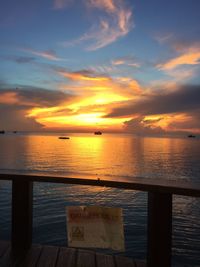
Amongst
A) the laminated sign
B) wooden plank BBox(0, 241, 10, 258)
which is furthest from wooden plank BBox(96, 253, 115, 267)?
wooden plank BBox(0, 241, 10, 258)

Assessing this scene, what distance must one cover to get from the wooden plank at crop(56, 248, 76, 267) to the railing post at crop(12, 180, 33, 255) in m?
0.56

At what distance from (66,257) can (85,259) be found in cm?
28

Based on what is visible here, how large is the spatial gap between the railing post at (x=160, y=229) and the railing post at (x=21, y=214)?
5.94ft

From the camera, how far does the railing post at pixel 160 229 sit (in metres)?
3.55

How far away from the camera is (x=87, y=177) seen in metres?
3.70

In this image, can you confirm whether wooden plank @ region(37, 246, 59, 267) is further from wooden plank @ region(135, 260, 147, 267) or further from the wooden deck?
wooden plank @ region(135, 260, 147, 267)

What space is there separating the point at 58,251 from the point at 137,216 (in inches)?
551

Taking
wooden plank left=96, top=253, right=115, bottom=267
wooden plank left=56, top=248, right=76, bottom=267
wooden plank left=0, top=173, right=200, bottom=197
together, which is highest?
wooden plank left=0, top=173, right=200, bottom=197

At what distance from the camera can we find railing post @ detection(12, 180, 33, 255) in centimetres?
416

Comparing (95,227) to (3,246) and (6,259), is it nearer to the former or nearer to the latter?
(6,259)

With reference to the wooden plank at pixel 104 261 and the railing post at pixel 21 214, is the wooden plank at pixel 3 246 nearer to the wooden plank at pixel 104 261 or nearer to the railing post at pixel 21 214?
the railing post at pixel 21 214

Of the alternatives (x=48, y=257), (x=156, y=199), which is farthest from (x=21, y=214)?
(x=156, y=199)

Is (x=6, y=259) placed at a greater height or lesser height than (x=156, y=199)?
lesser

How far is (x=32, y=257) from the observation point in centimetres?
404
